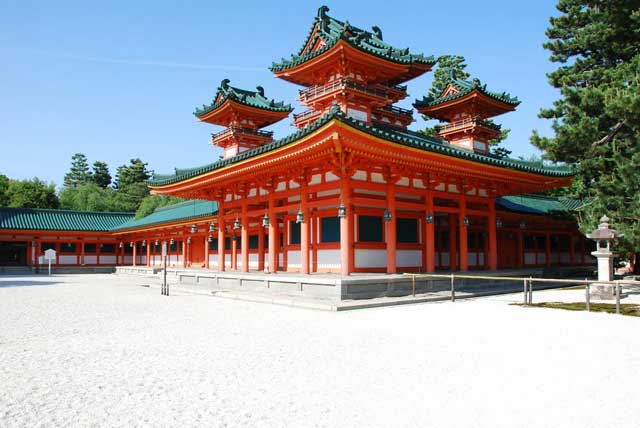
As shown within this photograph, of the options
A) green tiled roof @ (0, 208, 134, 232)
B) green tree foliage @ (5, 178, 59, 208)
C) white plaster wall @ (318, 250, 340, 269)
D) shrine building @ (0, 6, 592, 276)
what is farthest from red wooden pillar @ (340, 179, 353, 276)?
green tree foliage @ (5, 178, 59, 208)

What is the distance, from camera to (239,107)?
25.4 meters

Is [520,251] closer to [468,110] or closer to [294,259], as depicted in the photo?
[468,110]

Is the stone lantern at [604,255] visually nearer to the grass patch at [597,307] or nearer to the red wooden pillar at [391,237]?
the grass patch at [597,307]

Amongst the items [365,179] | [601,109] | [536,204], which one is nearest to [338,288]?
[365,179]

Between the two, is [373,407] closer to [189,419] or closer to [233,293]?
[189,419]

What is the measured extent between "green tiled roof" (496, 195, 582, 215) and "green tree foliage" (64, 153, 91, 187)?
99991mm

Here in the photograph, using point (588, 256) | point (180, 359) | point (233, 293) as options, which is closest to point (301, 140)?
point (233, 293)

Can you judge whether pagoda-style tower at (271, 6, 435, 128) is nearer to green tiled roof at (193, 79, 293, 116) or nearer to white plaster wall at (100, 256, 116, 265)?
green tiled roof at (193, 79, 293, 116)

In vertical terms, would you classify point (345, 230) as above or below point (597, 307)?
above

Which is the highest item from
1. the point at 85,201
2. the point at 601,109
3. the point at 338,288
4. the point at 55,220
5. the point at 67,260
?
the point at 85,201

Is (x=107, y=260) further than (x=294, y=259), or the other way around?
(x=107, y=260)

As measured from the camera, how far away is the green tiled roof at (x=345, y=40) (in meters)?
18.9

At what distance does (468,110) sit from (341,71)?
26.2 feet

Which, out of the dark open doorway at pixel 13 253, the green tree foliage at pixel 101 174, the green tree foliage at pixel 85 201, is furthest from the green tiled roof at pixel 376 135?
the green tree foliage at pixel 101 174
